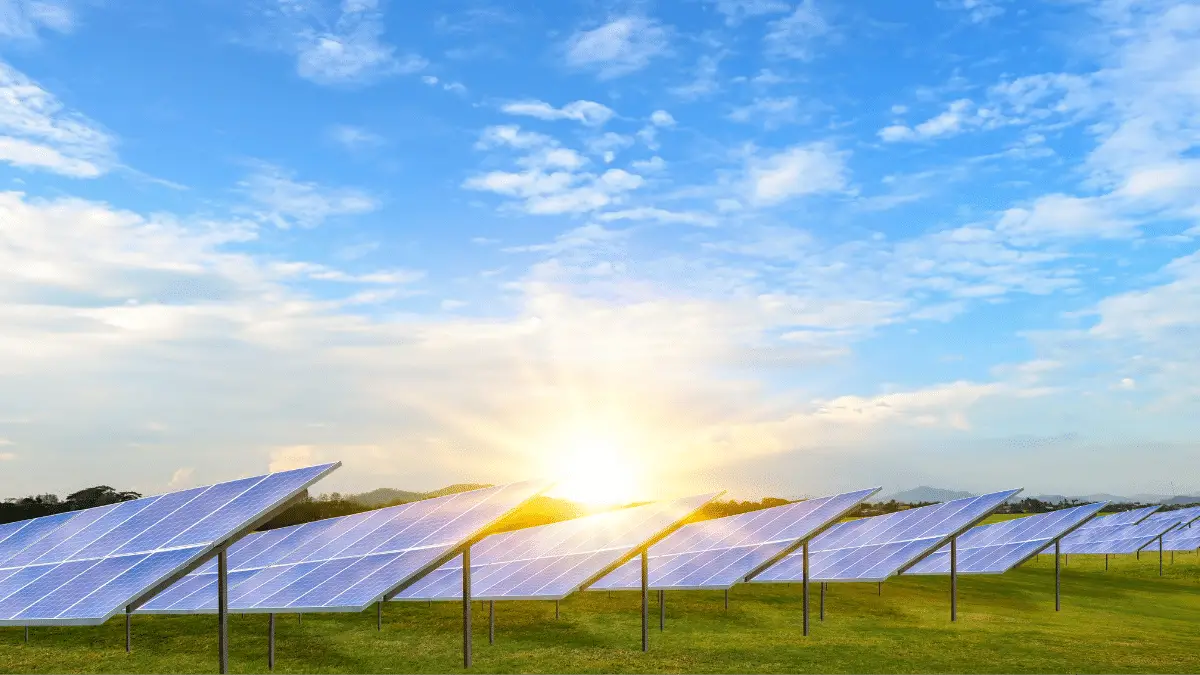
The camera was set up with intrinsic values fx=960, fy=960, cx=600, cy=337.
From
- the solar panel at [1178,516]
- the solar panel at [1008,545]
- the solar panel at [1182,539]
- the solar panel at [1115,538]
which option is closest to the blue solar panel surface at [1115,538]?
the solar panel at [1115,538]

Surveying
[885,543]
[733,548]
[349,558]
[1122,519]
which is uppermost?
[349,558]

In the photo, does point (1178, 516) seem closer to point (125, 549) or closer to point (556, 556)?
point (556, 556)

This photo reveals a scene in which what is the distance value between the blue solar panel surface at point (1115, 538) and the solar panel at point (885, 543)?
41972 millimetres

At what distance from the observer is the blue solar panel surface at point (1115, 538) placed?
76625 millimetres

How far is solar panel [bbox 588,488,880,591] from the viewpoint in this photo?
30812mm

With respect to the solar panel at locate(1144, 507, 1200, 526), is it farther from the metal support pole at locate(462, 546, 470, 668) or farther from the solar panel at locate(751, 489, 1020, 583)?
the metal support pole at locate(462, 546, 470, 668)

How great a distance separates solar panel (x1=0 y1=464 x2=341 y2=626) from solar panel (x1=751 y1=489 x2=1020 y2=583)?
2002 centimetres

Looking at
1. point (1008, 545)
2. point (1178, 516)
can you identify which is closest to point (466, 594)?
point (1008, 545)

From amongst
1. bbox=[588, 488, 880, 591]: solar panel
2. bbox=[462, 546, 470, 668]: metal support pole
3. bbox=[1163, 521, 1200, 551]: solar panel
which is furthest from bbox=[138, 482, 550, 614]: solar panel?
bbox=[1163, 521, 1200, 551]: solar panel

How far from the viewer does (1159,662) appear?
2939 cm

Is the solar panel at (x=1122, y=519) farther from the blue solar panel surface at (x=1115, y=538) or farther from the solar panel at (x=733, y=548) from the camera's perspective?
the solar panel at (x=733, y=548)

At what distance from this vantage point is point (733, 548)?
3416cm

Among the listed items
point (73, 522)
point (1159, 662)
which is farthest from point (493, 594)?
point (1159, 662)

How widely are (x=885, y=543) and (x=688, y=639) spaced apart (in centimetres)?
1008
